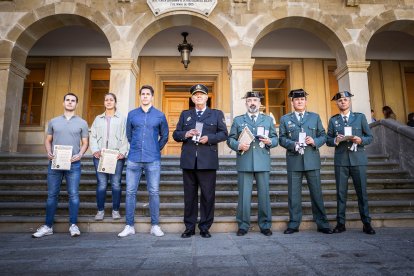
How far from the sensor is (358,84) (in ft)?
24.9

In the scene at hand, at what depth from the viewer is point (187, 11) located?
7633 millimetres

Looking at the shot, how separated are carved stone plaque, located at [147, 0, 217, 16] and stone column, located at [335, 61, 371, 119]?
382cm

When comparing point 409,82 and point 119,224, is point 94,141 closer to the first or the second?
point 119,224

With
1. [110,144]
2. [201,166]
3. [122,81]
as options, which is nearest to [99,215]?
[110,144]

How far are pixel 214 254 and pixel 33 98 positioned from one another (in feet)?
32.9

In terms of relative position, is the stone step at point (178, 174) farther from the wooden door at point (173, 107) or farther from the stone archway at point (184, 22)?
the wooden door at point (173, 107)

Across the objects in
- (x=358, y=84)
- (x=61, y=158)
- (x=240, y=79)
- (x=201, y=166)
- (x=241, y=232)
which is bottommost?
(x=241, y=232)

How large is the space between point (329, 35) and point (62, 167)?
722cm

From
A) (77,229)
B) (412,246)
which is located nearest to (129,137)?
(77,229)

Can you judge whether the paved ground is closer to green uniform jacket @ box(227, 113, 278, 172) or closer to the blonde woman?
the blonde woman

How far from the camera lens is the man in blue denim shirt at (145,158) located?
416cm

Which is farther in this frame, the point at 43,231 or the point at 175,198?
the point at 175,198

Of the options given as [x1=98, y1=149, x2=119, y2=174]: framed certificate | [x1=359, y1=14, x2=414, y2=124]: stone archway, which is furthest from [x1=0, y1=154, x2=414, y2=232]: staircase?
[x1=359, y1=14, x2=414, y2=124]: stone archway

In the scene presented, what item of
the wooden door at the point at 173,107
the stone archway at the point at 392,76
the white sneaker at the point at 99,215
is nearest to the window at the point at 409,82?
the stone archway at the point at 392,76
